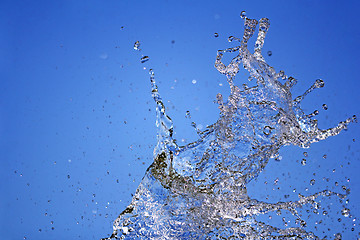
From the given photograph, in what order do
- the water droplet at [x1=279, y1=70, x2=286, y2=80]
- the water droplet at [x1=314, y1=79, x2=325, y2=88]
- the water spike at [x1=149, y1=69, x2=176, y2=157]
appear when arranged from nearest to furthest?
the water spike at [x1=149, y1=69, x2=176, y2=157]
the water droplet at [x1=314, y1=79, x2=325, y2=88]
the water droplet at [x1=279, y1=70, x2=286, y2=80]

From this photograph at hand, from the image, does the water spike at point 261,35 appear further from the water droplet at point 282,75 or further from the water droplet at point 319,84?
the water droplet at point 319,84

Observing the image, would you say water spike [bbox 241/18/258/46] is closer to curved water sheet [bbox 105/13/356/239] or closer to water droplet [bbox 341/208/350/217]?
curved water sheet [bbox 105/13/356/239]

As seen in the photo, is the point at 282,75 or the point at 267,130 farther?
the point at 282,75

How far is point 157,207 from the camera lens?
9.36ft

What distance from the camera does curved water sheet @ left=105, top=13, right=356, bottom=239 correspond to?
2.86 m

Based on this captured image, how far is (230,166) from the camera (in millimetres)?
3082

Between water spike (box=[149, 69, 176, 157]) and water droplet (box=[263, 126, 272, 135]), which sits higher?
water spike (box=[149, 69, 176, 157])

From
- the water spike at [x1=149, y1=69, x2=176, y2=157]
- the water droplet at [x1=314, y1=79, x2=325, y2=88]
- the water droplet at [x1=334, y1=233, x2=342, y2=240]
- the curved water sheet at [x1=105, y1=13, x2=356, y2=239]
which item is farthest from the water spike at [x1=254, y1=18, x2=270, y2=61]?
the water droplet at [x1=334, y1=233, x2=342, y2=240]

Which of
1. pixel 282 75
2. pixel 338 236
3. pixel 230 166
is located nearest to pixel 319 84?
pixel 282 75

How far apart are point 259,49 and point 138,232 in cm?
163

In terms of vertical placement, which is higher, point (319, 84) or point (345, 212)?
point (319, 84)

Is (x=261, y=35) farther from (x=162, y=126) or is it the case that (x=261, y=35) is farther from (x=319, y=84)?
(x=162, y=126)

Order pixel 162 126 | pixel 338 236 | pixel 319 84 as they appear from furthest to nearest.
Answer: pixel 319 84
pixel 338 236
pixel 162 126

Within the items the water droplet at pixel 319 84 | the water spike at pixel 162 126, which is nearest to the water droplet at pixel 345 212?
the water droplet at pixel 319 84
